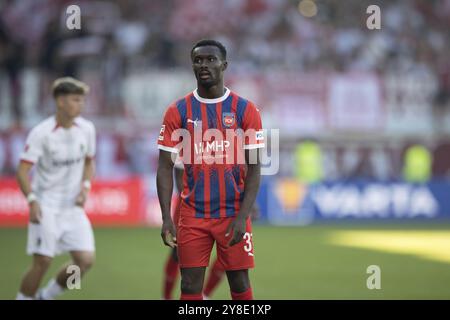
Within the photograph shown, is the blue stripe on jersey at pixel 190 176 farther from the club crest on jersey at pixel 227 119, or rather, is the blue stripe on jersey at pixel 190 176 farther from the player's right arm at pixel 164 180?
the club crest on jersey at pixel 227 119

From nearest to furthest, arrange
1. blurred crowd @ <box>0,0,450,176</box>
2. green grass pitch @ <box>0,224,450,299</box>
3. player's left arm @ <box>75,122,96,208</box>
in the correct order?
player's left arm @ <box>75,122,96,208</box> → green grass pitch @ <box>0,224,450,299</box> → blurred crowd @ <box>0,0,450,176</box>

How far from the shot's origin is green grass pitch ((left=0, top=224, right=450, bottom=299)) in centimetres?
903

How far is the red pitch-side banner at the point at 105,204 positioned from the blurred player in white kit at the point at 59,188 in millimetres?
9510

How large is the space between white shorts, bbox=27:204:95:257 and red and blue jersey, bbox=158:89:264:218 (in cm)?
223

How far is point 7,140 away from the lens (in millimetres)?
18703

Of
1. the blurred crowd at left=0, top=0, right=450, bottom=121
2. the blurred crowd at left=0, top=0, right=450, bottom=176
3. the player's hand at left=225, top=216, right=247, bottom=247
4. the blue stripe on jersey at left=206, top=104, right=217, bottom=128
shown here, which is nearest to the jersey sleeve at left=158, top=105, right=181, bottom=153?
the blue stripe on jersey at left=206, top=104, right=217, bottom=128

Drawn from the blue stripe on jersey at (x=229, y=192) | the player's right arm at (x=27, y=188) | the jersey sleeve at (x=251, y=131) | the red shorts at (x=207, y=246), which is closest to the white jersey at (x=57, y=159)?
the player's right arm at (x=27, y=188)

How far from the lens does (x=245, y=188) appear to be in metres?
5.81

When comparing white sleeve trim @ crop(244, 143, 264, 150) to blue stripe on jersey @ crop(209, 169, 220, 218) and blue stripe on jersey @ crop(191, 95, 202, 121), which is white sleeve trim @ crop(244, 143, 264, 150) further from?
blue stripe on jersey @ crop(191, 95, 202, 121)

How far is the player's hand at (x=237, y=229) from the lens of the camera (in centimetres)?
568

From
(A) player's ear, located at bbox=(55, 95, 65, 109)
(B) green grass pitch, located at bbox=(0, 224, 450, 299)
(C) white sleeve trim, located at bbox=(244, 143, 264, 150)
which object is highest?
(A) player's ear, located at bbox=(55, 95, 65, 109)

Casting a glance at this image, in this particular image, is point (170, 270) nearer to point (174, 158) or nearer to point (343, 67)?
point (174, 158)

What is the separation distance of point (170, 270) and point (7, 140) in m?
11.5

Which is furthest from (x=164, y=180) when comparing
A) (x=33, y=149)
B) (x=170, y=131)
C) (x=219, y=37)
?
(x=219, y=37)
